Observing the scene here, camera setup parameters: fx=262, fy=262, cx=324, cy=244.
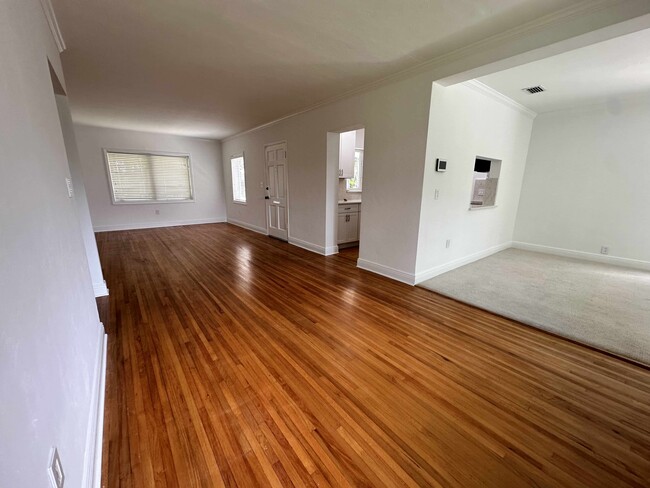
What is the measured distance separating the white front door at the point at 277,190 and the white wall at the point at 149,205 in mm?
2858

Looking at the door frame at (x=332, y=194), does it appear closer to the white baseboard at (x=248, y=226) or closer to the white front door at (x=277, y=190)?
the white front door at (x=277, y=190)

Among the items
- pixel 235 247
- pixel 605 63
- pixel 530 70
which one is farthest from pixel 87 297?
pixel 605 63

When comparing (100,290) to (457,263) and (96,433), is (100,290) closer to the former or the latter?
(96,433)

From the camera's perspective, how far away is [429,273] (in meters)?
3.59

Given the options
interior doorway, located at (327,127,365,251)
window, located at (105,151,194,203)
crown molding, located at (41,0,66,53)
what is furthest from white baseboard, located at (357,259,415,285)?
window, located at (105,151,194,203)

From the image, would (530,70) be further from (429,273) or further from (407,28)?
(429,273)

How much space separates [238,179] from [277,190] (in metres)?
2.31

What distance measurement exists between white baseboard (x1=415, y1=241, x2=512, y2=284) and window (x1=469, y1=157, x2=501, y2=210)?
868 millimetres

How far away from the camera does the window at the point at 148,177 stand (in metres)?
6.64

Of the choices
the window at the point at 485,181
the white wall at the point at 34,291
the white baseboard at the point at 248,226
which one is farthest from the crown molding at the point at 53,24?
the window at the point at 485,181

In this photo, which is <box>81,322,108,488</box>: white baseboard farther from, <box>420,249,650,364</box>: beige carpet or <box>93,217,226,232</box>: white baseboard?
<box>93,217,226,232</box>: white baseboard

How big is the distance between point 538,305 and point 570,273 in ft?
5.64

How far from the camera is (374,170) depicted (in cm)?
365

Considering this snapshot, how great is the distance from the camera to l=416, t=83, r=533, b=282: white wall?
3.19 meters
